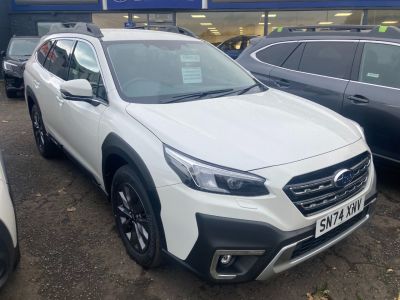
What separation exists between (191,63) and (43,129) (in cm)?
232

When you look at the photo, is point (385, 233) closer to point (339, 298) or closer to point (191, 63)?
point (339, 298)

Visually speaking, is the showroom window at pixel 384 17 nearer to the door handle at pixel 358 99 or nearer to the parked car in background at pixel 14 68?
the door handle at pixel 358 99

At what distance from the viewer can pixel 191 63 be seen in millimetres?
3381

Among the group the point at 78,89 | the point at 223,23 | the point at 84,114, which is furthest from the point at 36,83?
the point at 223,23

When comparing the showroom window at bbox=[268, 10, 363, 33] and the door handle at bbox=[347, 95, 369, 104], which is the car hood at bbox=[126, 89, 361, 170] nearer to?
the door handle at bbox=[347, 95, 369, 104]

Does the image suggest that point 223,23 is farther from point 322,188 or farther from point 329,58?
point 322,188

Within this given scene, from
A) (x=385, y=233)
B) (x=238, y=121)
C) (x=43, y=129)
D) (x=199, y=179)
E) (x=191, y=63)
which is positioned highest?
(x=191, y=63)

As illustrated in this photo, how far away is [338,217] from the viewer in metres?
2.33

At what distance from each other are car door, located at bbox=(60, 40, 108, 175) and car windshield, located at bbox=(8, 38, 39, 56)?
7492mm

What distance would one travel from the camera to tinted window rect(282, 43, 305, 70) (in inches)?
178

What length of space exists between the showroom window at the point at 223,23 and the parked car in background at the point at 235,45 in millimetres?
518

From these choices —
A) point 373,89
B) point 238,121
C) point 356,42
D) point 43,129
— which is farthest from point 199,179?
point 43,129

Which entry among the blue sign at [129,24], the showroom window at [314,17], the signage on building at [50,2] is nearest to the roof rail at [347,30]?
the blue sign at [129,24]

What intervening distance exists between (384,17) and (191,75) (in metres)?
11.7
